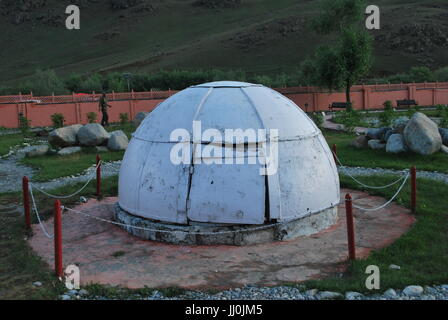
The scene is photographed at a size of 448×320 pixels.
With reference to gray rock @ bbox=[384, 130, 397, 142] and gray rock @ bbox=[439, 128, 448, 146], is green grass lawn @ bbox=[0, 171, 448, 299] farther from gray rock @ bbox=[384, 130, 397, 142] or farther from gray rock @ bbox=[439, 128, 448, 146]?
gray rock @ bbox=[439, 128, 448, 146]

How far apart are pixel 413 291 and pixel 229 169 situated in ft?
10.5

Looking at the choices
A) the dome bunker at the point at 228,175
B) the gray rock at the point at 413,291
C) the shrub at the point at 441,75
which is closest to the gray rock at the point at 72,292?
the dome bunker at the point at 228,175

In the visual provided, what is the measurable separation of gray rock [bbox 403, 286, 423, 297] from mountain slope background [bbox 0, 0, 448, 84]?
1883 inches

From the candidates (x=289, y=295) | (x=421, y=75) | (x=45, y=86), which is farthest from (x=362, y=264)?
(x=421, y=75)

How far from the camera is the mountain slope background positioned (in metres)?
57.0

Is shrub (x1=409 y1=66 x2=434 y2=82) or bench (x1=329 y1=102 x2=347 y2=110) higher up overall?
shrub (x1=409 y1=66 x2=434 y2=82)

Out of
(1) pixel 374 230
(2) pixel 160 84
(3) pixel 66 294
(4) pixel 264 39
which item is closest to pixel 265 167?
(1) pixel 374 230

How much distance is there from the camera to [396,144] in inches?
599

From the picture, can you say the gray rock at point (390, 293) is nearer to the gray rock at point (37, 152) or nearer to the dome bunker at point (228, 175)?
the dome bunker at point (228, 175)

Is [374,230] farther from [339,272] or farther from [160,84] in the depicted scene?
[160,84]

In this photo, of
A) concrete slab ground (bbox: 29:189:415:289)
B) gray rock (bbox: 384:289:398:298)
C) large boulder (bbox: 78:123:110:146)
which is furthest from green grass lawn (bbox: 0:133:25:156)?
gray rock (bbox: 384:289:398:298)

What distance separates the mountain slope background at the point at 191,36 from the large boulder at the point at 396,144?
1487 inches

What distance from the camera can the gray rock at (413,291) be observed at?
19.6 ft

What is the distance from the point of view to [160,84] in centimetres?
4566
